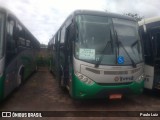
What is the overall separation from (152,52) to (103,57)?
3070mm

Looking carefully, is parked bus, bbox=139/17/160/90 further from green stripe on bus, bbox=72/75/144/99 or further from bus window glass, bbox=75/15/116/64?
bus window glass, bbox=75/15/116/64

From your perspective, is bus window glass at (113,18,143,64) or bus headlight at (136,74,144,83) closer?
bus window glass at (113,18,143,64)

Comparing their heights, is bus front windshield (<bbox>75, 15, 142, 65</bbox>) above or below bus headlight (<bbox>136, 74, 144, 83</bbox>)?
above

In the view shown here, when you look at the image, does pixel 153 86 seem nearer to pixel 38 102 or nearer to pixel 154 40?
pixel 154 40

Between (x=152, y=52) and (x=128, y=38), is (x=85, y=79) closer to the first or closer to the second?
(x=128, y=38)

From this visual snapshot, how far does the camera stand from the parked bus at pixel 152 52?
893cm

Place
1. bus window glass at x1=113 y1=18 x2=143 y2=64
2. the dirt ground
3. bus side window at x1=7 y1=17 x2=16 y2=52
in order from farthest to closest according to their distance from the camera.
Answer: bus side window at x1=7 y1=17 x2=16 y2=52 → bus window glass at x1=113 y1=18 x2=143 y2=64 → the dirt ground

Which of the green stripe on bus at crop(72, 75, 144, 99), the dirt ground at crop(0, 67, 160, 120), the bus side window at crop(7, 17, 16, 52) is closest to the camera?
the dirt ground at crop(0, 67, 160, 120)

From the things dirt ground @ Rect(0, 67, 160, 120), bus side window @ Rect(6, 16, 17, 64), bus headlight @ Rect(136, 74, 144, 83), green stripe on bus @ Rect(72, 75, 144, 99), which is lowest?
dirt ground @ Rect(0, 67, 160, 120)

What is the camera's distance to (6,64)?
7316 millimetres

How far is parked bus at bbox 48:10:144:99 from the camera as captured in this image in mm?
6984

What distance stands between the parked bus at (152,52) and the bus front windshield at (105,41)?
149cm

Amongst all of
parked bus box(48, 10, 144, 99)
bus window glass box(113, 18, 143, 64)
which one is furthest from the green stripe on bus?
bus window glass box(113, 18, 143, 64)

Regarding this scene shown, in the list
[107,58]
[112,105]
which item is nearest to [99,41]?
[107,58]
